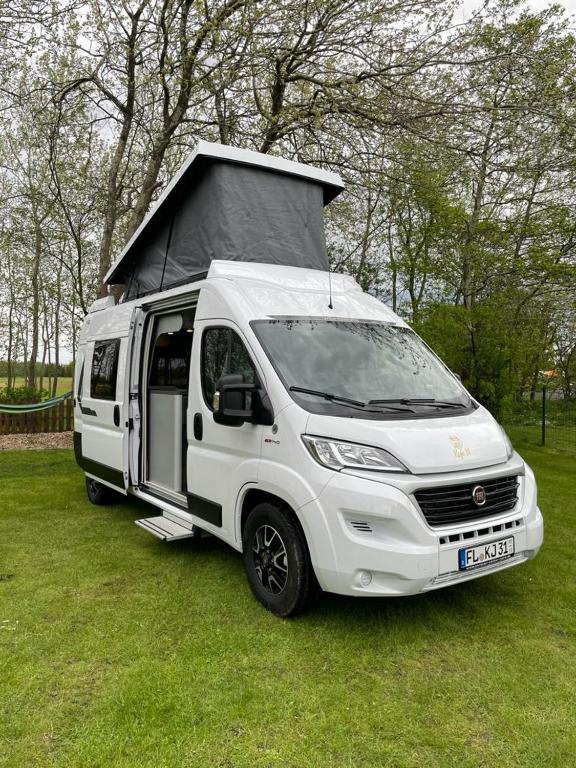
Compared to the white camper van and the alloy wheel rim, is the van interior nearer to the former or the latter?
the white camper van

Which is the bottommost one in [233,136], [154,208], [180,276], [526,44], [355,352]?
[355,352]

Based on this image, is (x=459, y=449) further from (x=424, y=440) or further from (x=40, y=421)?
(x=40, y=421)

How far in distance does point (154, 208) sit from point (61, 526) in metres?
3.49

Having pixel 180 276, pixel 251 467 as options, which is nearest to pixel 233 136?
pixel 180 276

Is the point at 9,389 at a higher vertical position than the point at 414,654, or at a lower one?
higher

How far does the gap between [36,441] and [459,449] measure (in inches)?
406

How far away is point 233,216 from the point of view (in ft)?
16.3

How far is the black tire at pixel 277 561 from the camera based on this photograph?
3.39m

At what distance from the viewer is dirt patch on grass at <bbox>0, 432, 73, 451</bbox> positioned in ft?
35.6

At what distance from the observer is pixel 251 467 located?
371 cm

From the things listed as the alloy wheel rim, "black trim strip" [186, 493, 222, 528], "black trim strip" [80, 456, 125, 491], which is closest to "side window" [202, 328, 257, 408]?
"black trim strip" [186, 493, 222, 528]

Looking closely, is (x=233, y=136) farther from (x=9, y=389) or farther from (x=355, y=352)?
(x=9, y=389)

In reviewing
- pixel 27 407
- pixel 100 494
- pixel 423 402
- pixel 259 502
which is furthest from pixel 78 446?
pixel 27 407

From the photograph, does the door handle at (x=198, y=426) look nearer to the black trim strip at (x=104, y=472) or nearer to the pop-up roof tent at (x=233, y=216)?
the pop-up roof tent at (x=233, y=216)
